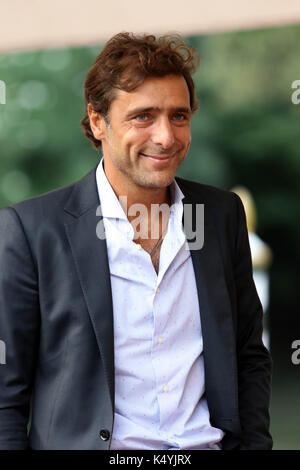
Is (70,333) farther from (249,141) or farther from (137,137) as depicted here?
(249,141)

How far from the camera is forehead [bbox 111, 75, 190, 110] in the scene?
1.81 metres

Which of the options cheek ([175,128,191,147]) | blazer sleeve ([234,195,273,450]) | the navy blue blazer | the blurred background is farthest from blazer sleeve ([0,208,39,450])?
the blurred background

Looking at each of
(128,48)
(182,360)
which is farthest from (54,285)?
(128,48)

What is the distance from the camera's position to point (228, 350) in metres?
1.85

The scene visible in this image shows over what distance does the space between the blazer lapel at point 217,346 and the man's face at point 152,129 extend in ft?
0.85

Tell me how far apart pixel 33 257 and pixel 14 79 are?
8.62 feet

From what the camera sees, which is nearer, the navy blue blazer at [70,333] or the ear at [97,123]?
the navy blue blazer at [70,333]

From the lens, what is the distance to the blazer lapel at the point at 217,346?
6.04ft

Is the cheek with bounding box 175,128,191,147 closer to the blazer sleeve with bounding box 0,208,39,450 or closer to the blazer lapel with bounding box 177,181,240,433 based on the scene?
the blazer lapel with bounding box 177,181,240,433

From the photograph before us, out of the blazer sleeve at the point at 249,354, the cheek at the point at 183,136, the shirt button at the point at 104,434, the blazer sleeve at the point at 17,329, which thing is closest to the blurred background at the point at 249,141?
the blazer sleeve at the point at 249,354

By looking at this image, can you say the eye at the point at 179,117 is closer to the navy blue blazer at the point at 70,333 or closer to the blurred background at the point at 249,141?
the navy blue blazer at the point at 70,333

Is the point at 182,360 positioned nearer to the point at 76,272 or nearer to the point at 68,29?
the point at 76,272

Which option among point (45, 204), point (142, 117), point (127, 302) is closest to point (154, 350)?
point (127, 302)

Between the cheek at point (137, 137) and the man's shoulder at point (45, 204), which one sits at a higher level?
the cheek at point (137, 137)
